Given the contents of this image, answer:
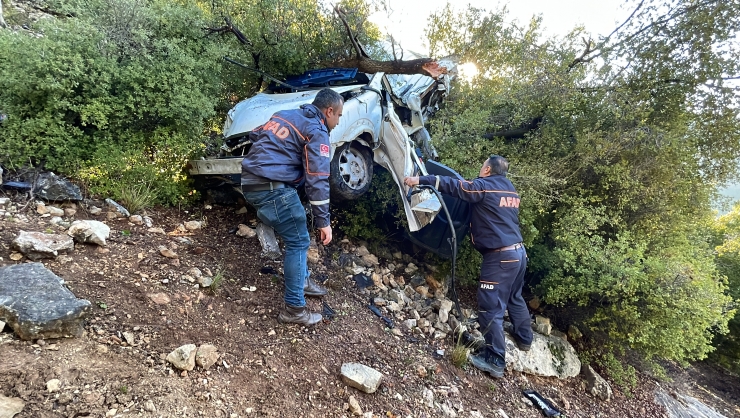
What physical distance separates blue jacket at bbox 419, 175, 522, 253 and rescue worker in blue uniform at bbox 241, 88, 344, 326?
4.03 feet

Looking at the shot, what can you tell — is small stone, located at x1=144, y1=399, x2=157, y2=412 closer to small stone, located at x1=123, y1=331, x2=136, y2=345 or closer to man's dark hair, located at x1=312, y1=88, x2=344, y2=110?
small stone, located at x1=123, y1=331, x2=136, y2=345

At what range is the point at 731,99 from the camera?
562 cm

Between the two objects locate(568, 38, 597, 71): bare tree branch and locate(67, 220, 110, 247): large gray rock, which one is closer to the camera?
locate(67, 220, 110, 247): large gray rock

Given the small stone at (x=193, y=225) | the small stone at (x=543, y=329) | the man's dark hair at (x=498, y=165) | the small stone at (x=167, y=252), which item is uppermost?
the man's dark hair at (x=498, y=165)

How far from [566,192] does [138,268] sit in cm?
543

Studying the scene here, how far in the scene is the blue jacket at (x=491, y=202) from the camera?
3750mm

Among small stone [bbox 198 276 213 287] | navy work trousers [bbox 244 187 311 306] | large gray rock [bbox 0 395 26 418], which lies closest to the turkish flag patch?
navy work trousers [bbox 244 187 311 306]

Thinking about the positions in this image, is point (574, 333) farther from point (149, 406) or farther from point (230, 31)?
point (230, 31)

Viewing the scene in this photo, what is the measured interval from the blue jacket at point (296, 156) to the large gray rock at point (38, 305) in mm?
1308

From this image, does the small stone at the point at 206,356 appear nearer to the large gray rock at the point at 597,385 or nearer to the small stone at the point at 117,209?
the small stone at the point at 117,209

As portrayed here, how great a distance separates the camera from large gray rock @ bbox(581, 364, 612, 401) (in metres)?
4.43

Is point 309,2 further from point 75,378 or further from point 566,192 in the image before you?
point 75,378

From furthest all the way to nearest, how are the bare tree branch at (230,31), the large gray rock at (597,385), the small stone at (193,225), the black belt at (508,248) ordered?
the bare tree branch at (230,31), the large gray rock at (597,385), the small stone at (193,225), the black belt at (508,248)

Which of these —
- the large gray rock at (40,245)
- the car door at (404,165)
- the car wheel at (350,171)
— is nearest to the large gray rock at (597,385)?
the car door at (404,165)
